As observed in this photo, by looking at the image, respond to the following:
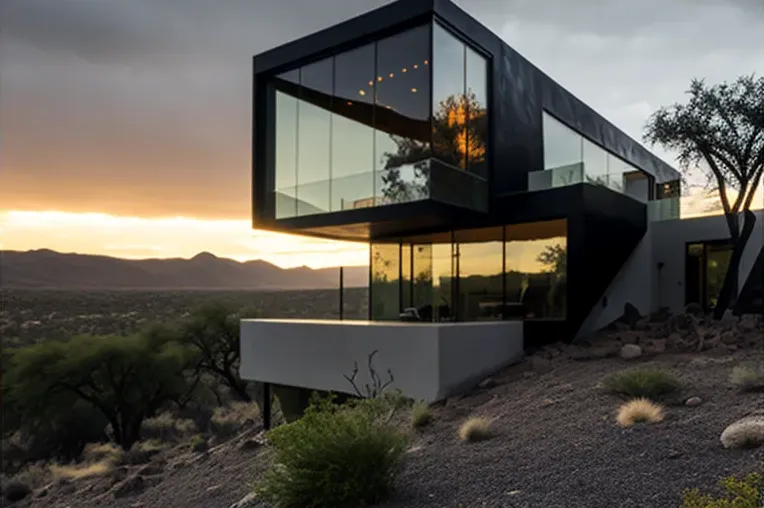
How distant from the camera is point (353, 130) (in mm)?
14305

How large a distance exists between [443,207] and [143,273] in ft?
280

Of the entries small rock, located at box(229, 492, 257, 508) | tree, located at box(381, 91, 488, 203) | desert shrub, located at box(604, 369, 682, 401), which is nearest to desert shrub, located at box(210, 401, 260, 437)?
tree, located at box(381, 91, 488, 203)

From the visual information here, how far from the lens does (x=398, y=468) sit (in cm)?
627

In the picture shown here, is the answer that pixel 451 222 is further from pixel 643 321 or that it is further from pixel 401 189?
pixel 643 321

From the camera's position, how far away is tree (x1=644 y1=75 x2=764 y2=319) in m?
14.2

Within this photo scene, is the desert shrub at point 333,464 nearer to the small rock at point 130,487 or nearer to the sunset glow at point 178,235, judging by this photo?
the small rock at point 130,487

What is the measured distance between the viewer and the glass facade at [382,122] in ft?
41.6

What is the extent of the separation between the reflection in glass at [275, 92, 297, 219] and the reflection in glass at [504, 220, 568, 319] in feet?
17.5

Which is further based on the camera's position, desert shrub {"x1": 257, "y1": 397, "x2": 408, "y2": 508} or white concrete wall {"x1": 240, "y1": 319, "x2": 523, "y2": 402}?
white concrete wall {"x1": 240, "y1": 319, "x2": 523, "y2": 402}

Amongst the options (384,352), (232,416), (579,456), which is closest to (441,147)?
(384,352)

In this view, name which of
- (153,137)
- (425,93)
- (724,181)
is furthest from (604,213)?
(153,137)

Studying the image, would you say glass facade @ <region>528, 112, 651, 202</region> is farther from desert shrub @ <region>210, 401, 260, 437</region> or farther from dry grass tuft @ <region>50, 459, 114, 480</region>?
desert shrub @ <region>210, 401, 260, 437</region>

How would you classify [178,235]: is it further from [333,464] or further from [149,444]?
[333,464]

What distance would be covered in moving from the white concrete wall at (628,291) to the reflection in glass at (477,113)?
151 inches
